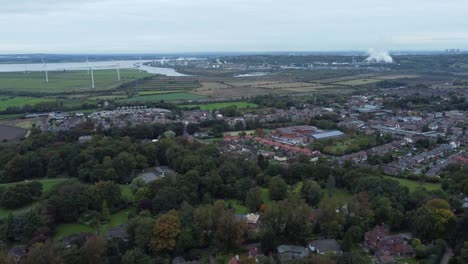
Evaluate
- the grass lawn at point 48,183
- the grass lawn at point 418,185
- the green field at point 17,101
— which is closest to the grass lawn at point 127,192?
the grass lawn at point 48,183

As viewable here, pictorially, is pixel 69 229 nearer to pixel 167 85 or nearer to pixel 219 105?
pixel 219 105

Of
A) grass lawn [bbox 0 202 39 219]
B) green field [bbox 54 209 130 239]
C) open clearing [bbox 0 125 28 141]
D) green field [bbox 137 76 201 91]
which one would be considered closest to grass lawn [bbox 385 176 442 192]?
green field [bbox 54 209 130 239]

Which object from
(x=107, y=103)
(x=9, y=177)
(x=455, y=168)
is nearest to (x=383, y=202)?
(x=455, y=168)

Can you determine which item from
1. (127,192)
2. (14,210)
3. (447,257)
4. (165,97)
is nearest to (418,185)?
(447,257)

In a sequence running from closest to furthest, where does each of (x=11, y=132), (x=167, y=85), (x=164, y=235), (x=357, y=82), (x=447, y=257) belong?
(x=447, y=257)
(x=164, y=235)
(x=11, y=132)
(x=167, y=85)
(x=357, y=82)

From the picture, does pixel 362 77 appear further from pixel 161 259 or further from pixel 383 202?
pixel 161 259

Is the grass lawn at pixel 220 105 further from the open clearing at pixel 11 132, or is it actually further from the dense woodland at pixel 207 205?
the dense woodland at pixel 207 205
